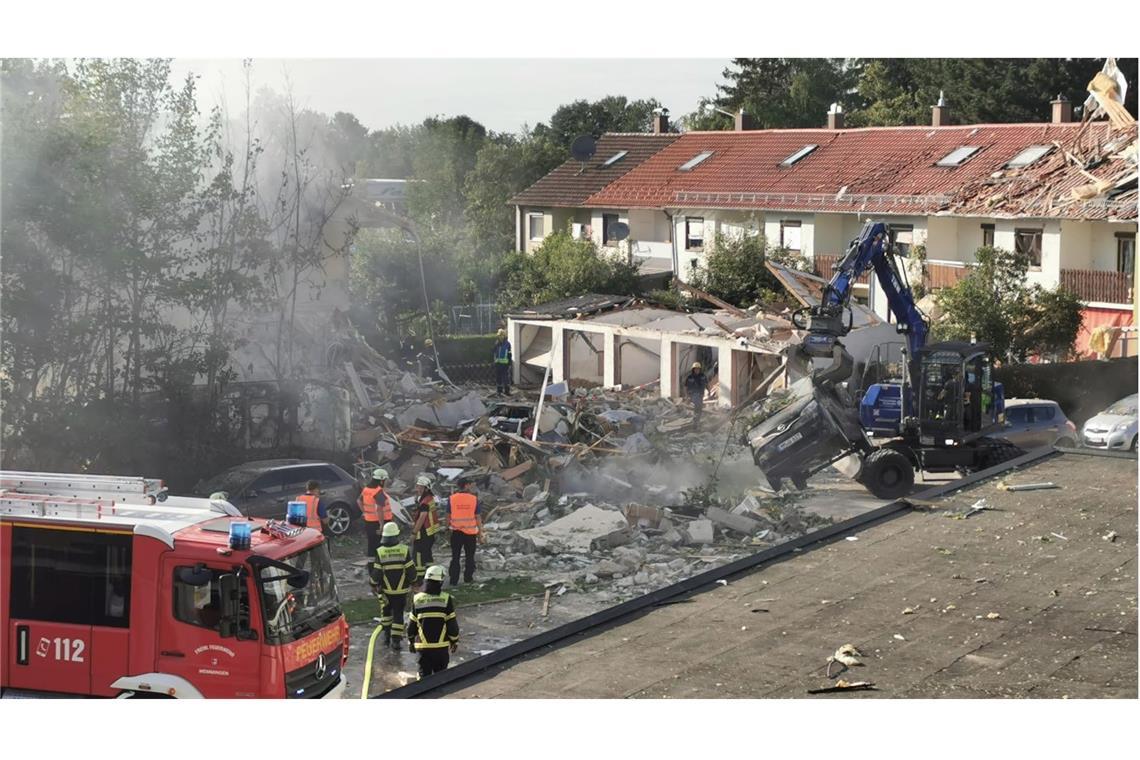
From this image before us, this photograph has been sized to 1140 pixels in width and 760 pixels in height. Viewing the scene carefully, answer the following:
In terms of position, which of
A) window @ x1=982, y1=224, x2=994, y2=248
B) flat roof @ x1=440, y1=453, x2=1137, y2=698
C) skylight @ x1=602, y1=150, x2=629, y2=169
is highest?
skylight @ x1=602, y1=150, x2=629, y2=169

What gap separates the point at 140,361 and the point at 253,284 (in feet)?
7.99

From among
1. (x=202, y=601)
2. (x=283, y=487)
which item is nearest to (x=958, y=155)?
(x=283, y=487)

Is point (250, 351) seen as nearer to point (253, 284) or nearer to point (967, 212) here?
point (253, 284)

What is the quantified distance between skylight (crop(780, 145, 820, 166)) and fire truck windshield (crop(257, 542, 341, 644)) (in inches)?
1198

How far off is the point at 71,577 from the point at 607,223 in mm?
33042

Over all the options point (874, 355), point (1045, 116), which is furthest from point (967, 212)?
point (1045, 116)

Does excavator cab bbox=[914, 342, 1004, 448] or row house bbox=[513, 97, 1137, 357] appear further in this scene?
row house bbox=[513, 97, 1137, 357]

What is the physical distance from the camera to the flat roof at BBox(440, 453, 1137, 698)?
9.50 metres

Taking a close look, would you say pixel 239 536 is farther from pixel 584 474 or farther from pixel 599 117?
pixel 599 117

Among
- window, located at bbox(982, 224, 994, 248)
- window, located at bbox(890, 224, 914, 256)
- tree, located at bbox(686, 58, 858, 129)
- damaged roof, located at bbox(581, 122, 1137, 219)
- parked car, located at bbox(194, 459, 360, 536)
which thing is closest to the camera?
parked car, located at bbox(194, 459, 360, 536)

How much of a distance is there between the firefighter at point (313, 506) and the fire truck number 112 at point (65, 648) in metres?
2.94

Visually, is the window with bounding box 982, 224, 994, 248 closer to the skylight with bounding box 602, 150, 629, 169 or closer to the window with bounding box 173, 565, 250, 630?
the skylight with bounding box 602, 150, 629, 169

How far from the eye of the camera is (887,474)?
69.7 ft

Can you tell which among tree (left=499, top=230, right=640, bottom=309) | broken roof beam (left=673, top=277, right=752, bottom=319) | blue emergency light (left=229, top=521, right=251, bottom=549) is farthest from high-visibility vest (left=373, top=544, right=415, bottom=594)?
tree (left=499, top=230, right=640, bottom=309)
